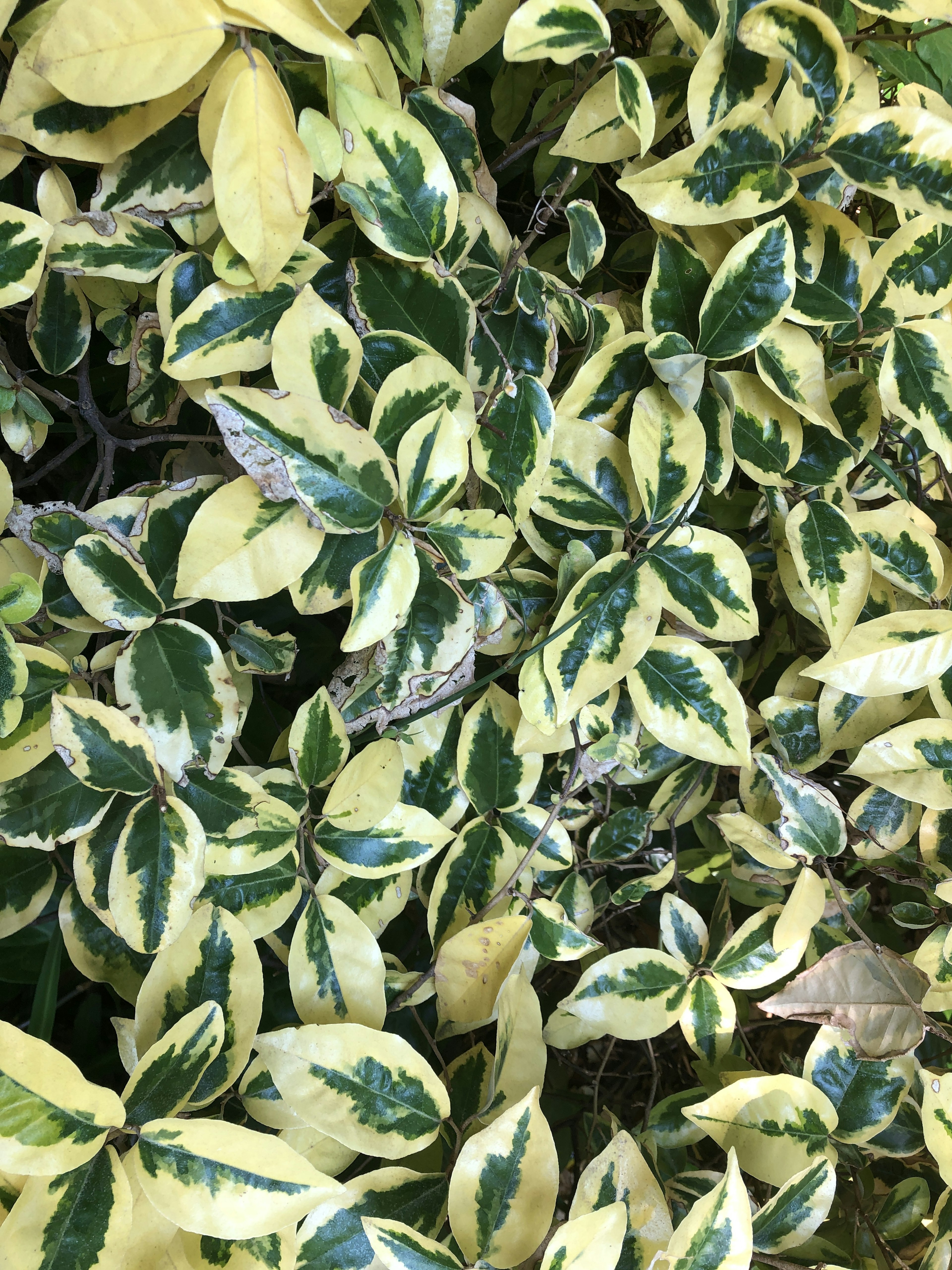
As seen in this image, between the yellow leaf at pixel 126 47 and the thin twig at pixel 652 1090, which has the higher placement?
the yellow leaf at pixel 126 47

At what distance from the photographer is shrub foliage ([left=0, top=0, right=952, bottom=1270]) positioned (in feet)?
1.65

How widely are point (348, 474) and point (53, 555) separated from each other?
0.68ft

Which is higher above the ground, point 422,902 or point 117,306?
point 117,306

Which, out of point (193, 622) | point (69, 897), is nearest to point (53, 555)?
point (193, 622)

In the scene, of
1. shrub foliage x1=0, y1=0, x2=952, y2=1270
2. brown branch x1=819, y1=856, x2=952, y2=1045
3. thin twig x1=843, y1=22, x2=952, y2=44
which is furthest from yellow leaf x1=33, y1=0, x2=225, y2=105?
brown branch x1=819, y1=856, x2=952, y2=1045

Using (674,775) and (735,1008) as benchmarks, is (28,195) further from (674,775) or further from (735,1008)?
(735,1008)

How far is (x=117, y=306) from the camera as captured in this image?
607mm

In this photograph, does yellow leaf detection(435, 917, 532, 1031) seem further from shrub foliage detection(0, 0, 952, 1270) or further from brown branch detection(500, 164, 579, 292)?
brown branch detection(500, 164, 579, 292)

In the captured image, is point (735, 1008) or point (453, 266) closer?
point (453, 266)

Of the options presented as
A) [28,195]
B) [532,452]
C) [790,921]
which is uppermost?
[28,195]

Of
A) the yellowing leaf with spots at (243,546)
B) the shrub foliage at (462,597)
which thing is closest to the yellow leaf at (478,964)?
the shrub foliage at (462,597)

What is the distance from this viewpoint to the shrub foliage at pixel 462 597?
1.65 feet

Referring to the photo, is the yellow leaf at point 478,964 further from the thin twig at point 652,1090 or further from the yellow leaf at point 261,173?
the yellow leaf at point 261,173

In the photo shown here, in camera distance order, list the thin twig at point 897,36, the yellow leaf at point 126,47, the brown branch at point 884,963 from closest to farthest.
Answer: the yellow leaf at point 126,47 < the thin twig at point 897,36 < the brown branch at point 884,963
